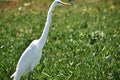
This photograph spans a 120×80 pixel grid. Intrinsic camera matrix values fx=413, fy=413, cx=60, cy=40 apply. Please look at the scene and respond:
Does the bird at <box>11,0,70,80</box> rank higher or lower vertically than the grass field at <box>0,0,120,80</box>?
higher

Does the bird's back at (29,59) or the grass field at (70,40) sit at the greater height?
the bird's back at (29,59)

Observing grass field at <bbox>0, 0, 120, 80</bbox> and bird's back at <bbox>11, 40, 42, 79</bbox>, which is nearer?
bird's back at <bbox>11, 40, 42, 79</bbox>

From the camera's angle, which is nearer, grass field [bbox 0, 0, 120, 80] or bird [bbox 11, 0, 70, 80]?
bird [bbox 11, 0, 70, 80]

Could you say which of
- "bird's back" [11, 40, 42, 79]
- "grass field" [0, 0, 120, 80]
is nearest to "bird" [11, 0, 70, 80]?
"bird's back" [11, 40, 42, 79]

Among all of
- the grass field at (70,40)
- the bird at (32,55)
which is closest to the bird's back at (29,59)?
the bird at (32,55)

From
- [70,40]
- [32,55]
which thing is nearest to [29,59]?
[32,55]

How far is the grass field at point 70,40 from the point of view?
865 centimetres

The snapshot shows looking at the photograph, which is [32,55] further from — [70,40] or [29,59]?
[70,40]

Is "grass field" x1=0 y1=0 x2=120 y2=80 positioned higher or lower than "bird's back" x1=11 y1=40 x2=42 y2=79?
lower

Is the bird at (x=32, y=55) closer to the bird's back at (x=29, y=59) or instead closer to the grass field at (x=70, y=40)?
the bird's back at (x=29, y=59)

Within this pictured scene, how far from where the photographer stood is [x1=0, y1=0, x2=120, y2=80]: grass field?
8.65m

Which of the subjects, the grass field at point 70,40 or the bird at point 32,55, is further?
the grass field at point 70,40

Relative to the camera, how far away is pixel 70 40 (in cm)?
1202

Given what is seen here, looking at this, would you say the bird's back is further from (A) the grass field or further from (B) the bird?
(A) the grass field
